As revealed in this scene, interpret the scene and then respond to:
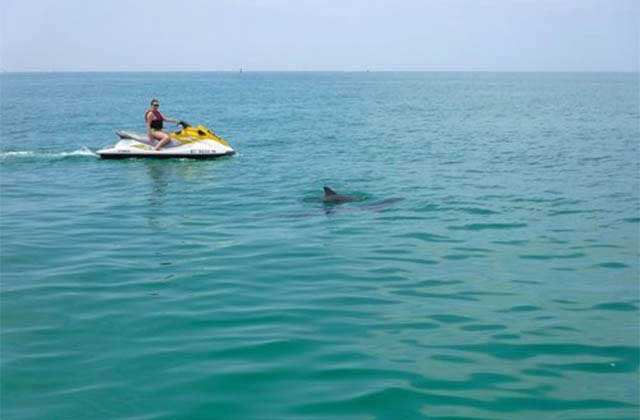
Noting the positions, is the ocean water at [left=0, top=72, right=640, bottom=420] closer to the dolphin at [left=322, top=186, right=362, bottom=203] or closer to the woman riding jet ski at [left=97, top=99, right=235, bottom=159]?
the dolphin at [left=322, top=186, right=362, bottom=203]

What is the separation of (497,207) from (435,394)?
10496 mm

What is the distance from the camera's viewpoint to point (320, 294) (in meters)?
9.93

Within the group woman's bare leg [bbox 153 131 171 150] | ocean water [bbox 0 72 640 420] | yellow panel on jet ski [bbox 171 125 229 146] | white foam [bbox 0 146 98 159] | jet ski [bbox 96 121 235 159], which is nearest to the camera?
ocean water [bbox 0 72 640 420]

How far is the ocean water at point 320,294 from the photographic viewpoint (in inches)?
262

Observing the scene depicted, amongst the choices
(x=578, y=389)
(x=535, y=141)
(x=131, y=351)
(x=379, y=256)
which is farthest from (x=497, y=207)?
(x=535, y=141)

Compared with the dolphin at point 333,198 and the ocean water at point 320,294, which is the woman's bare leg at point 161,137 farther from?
the dolphin at point 333,198

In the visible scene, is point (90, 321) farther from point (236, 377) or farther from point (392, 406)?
point (392, 406)

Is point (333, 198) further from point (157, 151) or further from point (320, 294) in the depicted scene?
point (157, 151)

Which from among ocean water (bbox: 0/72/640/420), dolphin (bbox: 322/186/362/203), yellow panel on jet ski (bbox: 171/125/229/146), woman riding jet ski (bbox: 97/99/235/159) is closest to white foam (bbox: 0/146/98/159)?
woman riding jet ski (bbox: 97/99/235/159)

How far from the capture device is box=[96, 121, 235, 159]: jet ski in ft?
82.7

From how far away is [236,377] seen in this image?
274 inches

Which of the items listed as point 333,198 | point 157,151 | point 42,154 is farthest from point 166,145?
point 333,198

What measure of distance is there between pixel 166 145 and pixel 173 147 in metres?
0.27

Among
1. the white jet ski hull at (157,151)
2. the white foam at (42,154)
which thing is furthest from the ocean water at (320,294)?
the white foam at (42,154)
